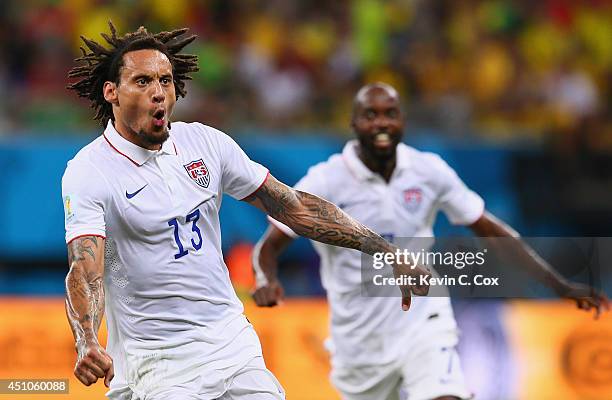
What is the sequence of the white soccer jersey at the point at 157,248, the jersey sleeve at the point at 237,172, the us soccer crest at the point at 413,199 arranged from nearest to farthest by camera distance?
the white soccer jersey at the point at 157,248 → the jersey sleeve at the point at 237,172 → the us soccer crest at the point at 413,199

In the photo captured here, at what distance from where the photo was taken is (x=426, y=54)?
15.0m

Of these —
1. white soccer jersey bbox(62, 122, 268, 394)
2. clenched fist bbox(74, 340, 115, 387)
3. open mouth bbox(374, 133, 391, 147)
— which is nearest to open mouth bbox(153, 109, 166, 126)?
white soccer jersey bbox(62, 122, 268, 394)

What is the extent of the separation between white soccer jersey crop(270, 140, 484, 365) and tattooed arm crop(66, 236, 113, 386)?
8.70 ft

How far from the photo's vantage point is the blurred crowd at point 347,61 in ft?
45.6

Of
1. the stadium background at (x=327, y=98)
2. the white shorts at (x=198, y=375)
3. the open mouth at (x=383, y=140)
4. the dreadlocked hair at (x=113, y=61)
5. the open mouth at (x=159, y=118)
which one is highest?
the stadium background at (x=327, y=98)

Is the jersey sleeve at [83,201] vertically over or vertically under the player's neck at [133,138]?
under

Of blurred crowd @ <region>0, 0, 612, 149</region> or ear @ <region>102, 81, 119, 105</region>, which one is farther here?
blurred crowd @ <region>0, 0, 612, 149</region>

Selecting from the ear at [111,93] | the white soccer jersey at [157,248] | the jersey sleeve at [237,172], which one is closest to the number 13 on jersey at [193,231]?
the white soccer jersey at [157,248]

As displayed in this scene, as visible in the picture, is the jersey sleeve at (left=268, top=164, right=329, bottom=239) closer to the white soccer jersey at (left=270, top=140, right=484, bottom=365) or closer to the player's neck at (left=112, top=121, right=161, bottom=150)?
the white soccer jersey at (left=270, top=140, right=484, bottom=365)

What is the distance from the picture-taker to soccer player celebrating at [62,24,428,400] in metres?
5.36

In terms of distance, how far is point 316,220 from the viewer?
19.0 feet

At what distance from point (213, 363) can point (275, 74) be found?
31.6 ft

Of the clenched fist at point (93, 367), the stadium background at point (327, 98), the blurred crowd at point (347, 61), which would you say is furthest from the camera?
the blurred crowd at point (347, 61)

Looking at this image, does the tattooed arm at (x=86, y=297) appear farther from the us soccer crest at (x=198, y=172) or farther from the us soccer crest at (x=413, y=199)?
the us soccer crest at (x=413, y=199)
